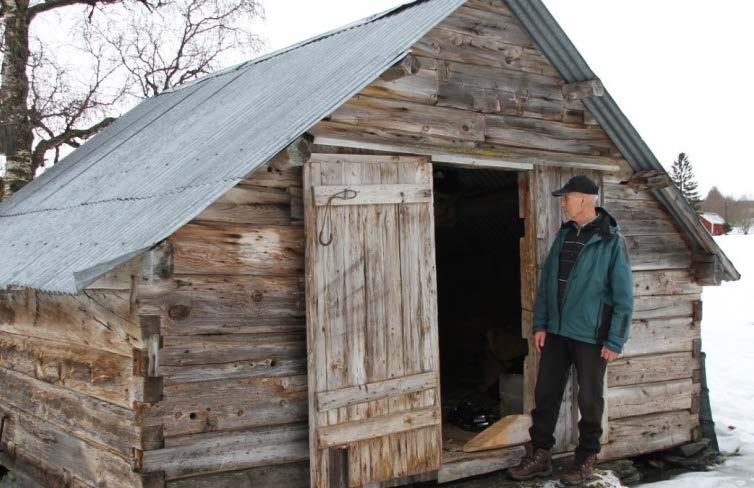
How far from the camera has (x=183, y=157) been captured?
20.3 ft

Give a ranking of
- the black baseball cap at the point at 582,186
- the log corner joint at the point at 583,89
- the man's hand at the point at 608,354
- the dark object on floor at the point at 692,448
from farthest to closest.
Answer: the dark object on floor at the point at 692,448 < the log corner joint at the point at 583,89 < the black baseball cap at the point at 582,186 < the man's hand at the point at 608,354

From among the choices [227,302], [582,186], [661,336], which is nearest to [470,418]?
[661,336]

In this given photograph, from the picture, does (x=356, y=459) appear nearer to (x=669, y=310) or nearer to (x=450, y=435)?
(x=450, y=435)

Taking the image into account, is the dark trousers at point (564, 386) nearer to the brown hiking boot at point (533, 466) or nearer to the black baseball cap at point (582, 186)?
the brown hiking boot at point (533, 466)

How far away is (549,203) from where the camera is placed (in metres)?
6.59

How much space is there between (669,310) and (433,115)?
3298 mm

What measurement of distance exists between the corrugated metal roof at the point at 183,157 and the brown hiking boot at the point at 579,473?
10.6 ft

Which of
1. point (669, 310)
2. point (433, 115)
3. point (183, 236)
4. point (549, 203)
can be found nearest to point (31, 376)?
point (183, 236)

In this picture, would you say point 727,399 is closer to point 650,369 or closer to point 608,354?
point 650,369

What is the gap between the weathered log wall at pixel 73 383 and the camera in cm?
503

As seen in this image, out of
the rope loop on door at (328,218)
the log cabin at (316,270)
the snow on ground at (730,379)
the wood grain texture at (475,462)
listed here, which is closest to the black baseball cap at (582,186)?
the log cabin at (316,270)

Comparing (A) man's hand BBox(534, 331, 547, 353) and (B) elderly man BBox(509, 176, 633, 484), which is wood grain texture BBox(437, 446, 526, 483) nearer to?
(B) elderly man BBox(509, 176, 633, 484)

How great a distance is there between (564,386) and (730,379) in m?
7.26

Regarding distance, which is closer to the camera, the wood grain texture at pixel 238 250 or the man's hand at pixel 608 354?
the wood grain texture at pixel 238 250
